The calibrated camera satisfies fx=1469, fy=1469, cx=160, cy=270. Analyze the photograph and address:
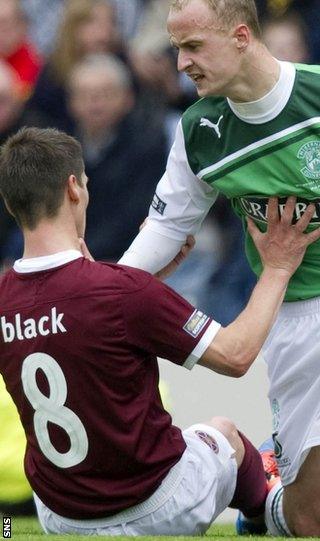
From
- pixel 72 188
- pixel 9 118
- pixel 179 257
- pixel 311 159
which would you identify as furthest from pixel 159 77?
pixel 72 188

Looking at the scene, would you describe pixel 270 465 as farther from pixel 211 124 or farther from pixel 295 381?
pixel 211 124

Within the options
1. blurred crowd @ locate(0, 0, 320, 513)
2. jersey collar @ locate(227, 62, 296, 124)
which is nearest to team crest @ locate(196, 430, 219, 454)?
jersey collar @ locate(227, 62, 296, 124)

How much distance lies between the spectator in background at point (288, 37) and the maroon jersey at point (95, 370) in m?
3.17

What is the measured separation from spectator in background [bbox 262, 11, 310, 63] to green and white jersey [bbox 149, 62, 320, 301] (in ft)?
7.66

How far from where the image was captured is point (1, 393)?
6.85m

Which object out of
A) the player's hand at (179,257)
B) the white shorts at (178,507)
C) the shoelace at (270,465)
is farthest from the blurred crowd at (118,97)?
the white shorts at (178,507)

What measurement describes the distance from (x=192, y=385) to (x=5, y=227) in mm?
1234

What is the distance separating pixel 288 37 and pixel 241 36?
2665mm

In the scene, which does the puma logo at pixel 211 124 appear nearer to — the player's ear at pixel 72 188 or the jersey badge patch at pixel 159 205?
the jersey badge patch at pixel 159 205

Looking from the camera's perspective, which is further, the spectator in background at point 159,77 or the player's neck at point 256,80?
the spectator in background at point 159,77

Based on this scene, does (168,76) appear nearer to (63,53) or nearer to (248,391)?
(63,53)

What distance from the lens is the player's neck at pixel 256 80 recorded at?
15.9 feet

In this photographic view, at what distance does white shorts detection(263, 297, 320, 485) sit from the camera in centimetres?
506

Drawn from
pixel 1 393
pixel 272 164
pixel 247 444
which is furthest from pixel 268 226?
pixel 1 393
